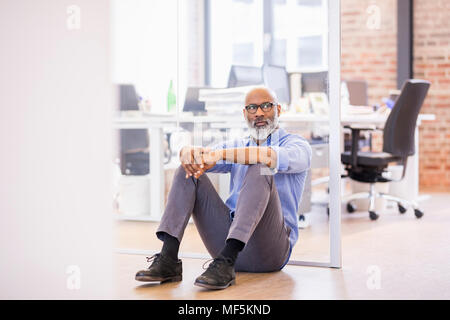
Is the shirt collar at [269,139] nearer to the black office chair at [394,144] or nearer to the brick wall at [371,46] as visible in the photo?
the black office chair at [394,144]

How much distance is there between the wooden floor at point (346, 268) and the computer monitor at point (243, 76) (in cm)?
89

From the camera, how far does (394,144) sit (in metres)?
4.86

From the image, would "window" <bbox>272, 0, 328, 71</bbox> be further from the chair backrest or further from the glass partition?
the chair backrest

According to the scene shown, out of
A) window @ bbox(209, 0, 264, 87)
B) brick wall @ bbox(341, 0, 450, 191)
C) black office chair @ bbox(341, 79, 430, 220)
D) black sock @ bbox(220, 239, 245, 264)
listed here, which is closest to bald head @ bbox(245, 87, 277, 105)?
black sock @ bbox(220, 239, 245, 264)

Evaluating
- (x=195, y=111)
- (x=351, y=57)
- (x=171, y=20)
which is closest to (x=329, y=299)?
(x=195, y=111)

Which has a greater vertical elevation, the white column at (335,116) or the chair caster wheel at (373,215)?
the white column at (335,116)

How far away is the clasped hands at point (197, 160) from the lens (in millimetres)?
2592

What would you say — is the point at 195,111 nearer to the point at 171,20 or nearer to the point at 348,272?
the point at 171,20

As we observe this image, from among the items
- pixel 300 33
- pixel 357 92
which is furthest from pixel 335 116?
pixel 300 33

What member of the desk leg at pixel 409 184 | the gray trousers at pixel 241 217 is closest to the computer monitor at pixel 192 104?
the gray trousers at pixel 241 217

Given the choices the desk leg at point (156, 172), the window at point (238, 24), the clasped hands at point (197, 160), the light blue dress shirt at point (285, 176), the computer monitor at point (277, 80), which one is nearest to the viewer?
the clasped hands at point (197, 160)

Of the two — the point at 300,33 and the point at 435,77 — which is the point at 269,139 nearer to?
the point at 435,77

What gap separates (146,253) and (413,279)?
4.43 ft
